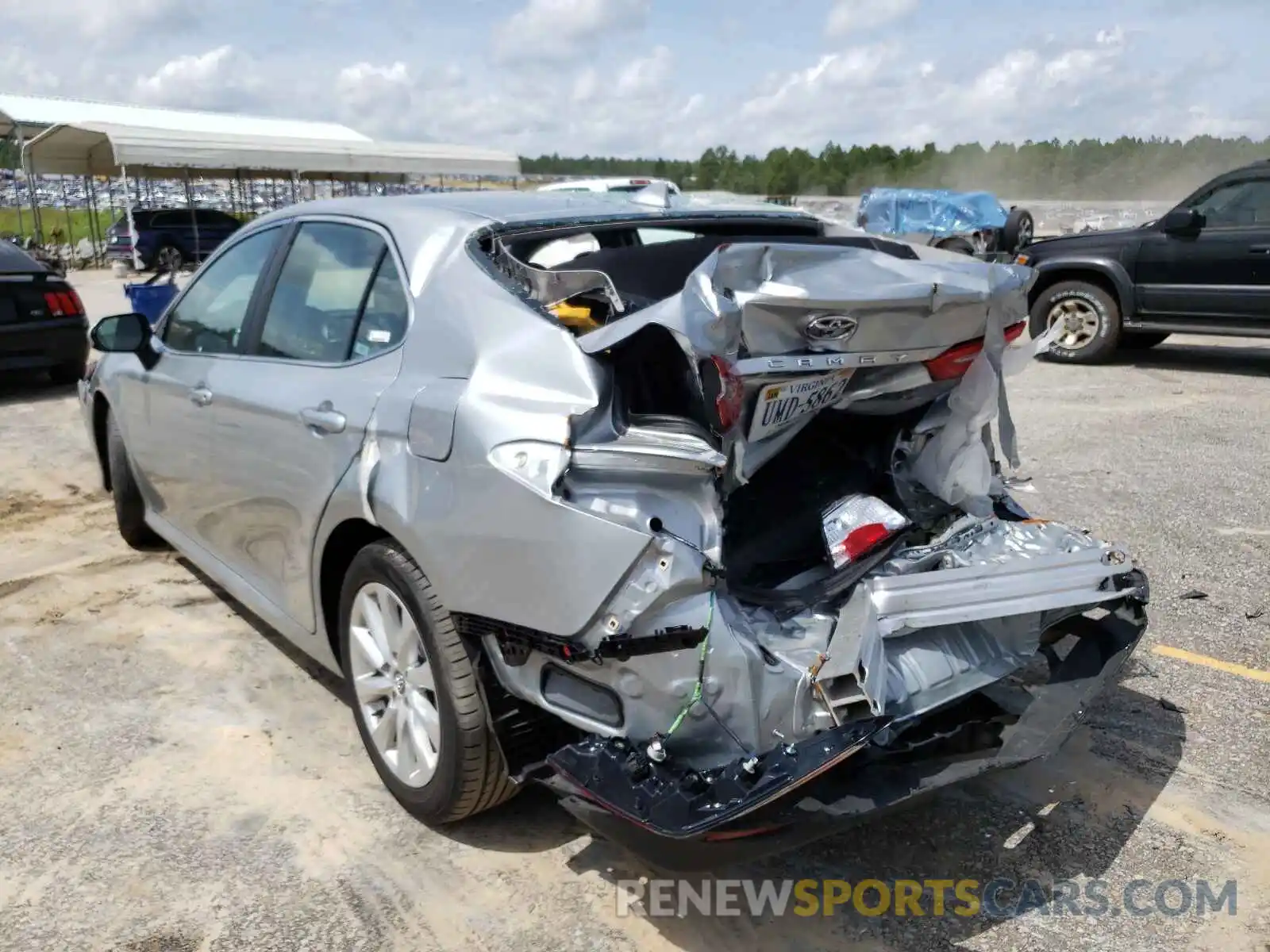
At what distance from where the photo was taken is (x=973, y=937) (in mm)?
2490

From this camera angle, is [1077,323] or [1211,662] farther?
[1077,323]

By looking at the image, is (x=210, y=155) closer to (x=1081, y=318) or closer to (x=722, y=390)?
(x=1081, y=318)

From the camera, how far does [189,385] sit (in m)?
3.90

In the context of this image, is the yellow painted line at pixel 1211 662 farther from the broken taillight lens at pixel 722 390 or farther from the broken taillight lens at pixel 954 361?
the broken taillight lens at pixel 722 390

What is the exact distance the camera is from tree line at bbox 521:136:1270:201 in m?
45.7

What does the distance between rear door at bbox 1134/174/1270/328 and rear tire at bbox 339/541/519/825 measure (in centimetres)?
925

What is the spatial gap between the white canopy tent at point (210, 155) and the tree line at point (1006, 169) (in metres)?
12.1

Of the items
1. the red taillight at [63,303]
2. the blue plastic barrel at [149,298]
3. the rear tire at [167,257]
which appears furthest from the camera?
the rear tire at [167,257]

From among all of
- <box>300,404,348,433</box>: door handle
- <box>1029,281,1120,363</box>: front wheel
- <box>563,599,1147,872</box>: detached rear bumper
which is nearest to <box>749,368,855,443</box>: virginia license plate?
<box>563,599,1147,872</box>: detached rear bumper

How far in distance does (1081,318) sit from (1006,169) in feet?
156

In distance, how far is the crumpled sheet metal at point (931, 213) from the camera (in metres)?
21.1

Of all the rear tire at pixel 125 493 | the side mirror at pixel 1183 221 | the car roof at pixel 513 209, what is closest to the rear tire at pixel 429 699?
the car roof at pixel 513 209

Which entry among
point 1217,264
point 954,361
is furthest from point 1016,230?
point 954,361

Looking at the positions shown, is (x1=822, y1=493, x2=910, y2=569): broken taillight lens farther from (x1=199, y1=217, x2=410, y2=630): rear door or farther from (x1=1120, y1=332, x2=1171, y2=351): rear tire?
(x1=1120, y1=332, x2=1171, y2=351): rear tire
